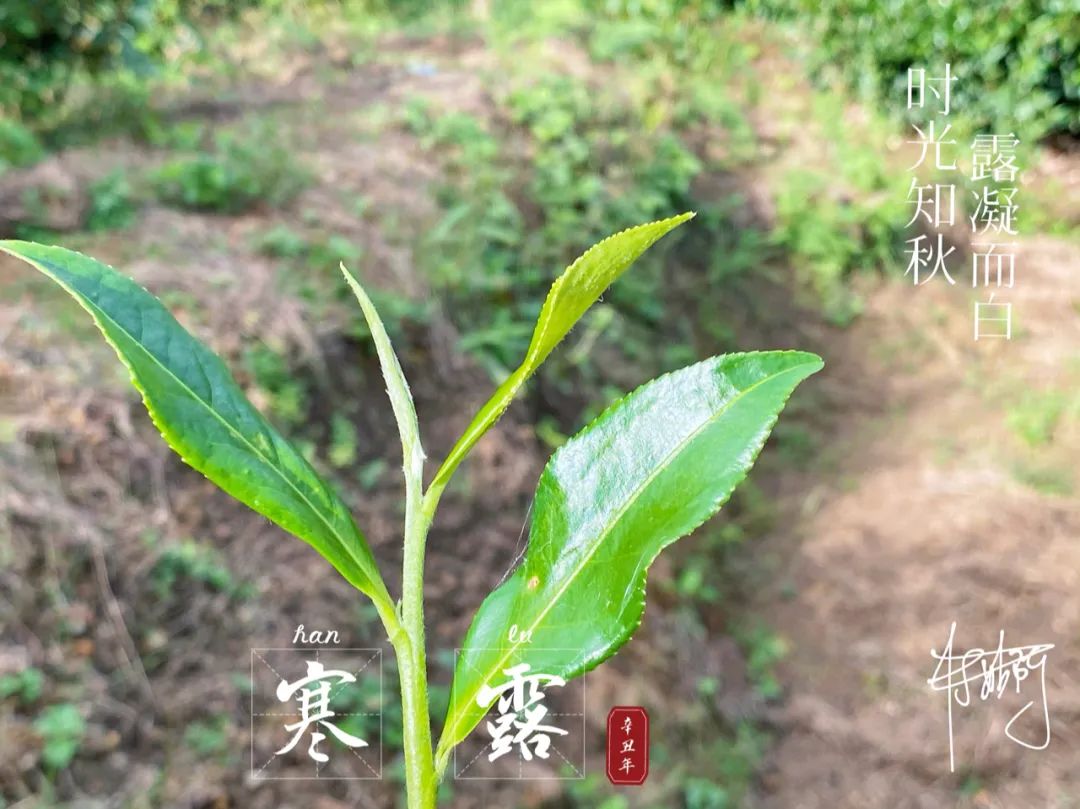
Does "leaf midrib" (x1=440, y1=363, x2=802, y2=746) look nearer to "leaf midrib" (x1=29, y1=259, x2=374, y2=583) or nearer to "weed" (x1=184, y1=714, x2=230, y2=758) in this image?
"leaf midrib" (x1=29, y1=259, x2=374, y2=583)

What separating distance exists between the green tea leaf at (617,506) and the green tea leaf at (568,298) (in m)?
0.06

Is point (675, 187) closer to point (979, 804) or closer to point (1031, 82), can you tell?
point (1031, 82)

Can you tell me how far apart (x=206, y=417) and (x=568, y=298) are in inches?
6.2

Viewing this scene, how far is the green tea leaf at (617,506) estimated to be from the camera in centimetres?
36

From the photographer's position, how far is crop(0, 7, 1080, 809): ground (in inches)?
52.7

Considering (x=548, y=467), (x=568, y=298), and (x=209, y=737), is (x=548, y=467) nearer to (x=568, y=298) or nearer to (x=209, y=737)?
(x=568, y=298)

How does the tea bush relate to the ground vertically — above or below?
above

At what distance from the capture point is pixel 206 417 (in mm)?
361

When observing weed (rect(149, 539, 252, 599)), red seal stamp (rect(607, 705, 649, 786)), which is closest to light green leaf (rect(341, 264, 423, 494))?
red seal stamp (rect(607, 705, 649, 786))

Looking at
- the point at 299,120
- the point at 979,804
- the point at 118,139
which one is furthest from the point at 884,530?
the point at 118,139
